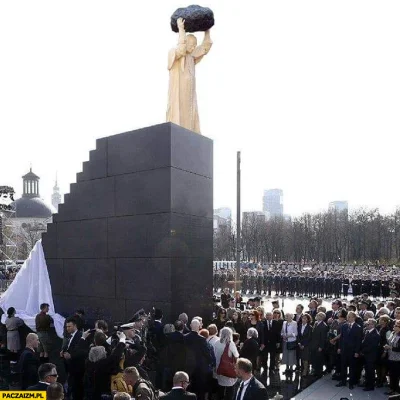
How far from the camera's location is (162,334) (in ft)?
28.3

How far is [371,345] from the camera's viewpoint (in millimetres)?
9688

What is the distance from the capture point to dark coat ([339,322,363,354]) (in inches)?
392

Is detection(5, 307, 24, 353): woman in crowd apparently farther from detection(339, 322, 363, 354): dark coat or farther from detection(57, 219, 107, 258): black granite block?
detection(339, 322, 363, 354): dark coat

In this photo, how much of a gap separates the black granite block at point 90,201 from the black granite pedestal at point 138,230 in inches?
1.0

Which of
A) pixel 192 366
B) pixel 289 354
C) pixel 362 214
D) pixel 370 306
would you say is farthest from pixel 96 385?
pixel 362 214

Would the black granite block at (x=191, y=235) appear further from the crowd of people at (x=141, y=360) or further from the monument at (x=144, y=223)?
the crowd of people at (x=141, y=360)

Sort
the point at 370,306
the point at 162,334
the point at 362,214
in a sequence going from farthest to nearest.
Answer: the point at 362,214, the point at 370,306, the point at 162,334

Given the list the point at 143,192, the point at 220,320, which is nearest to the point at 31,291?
the point at 143,192

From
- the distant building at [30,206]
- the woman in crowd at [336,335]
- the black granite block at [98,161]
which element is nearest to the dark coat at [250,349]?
the woman in crowd at [336,335]

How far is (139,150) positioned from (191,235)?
95.3 inches

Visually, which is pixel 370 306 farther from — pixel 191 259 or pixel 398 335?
pixel 191 259

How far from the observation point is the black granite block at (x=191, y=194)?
10.1 meters

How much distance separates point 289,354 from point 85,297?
5382mm

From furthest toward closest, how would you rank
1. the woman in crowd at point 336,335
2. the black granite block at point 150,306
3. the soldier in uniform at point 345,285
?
1. the soldier in uniform at point 345,285
2. the woman in crowd at point 336,335
3. the black granite block at point 150,306
